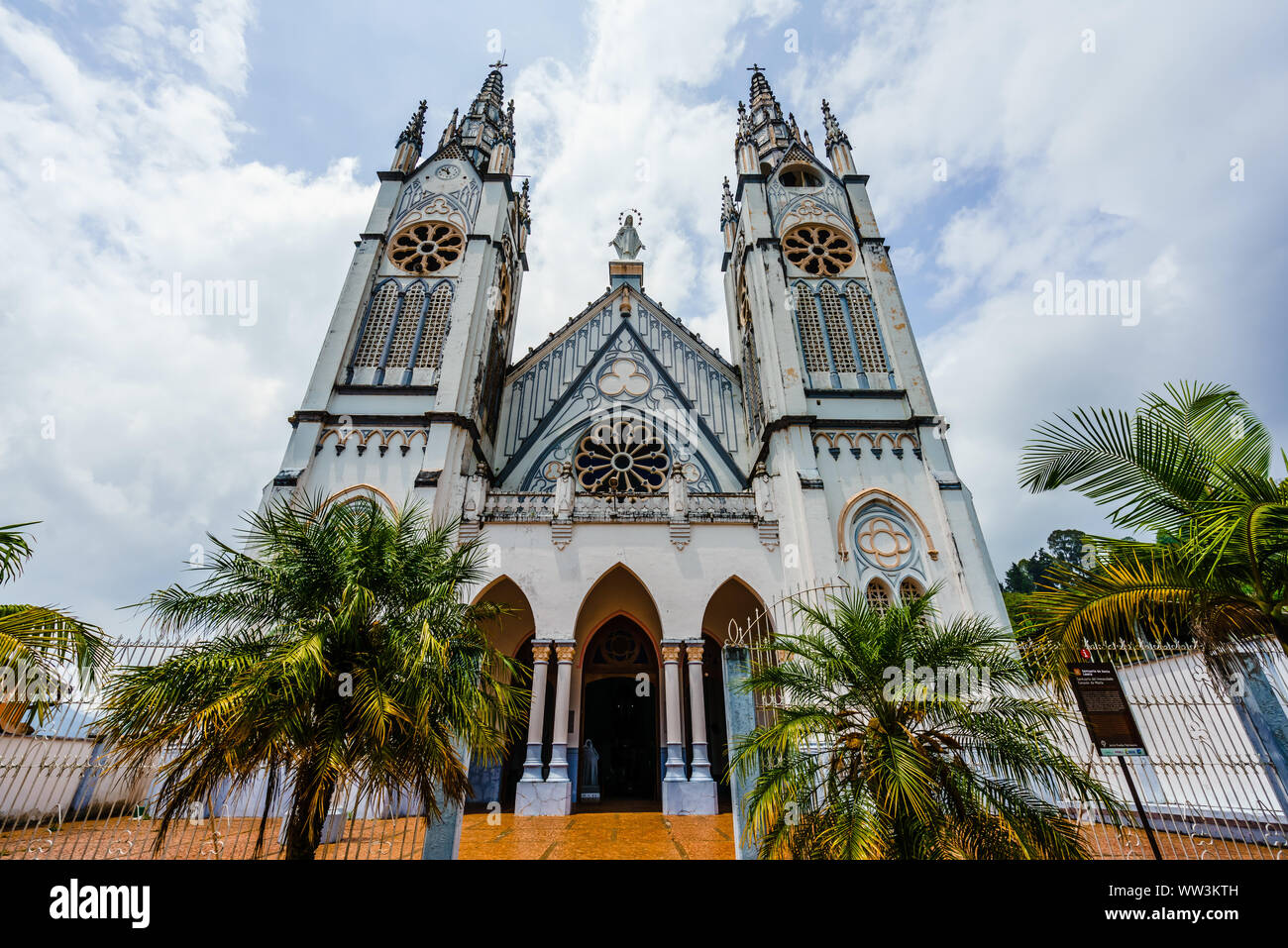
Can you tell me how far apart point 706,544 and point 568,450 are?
5.62m

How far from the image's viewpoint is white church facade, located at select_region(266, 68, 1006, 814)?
40.7 feet

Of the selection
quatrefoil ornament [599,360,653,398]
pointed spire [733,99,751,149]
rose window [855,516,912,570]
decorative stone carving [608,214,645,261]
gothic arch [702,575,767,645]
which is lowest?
gothic arch [702,575,767,645]

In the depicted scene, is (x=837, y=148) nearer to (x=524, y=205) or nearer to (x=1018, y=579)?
(x=524, y=205)

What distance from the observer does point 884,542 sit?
13141mm

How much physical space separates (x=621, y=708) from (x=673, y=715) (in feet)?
11.7

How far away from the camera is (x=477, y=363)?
15352 mm

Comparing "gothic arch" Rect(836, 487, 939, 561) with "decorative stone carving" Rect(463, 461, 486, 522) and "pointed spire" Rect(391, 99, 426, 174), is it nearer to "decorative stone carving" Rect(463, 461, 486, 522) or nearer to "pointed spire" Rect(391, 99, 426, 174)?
"decorative stone carving" Rect(463, 461, 486, 522)

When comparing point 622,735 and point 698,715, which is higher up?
point 698,715

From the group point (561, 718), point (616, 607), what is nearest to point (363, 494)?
point (616, 607)

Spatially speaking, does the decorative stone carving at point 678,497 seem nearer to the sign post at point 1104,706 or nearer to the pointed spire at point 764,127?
the sign post at point 1104,706

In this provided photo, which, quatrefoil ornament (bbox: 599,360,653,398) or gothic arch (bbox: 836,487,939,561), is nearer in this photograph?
gothic arch (bbox: 836,487,939,561)

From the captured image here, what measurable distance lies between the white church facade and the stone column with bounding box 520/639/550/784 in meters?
0.07

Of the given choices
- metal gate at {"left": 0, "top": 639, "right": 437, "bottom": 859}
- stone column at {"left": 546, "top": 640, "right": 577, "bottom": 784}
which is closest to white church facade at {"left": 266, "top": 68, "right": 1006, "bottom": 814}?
stone column at {"left": 546, "top": 640, "right": 577, "bottom": 784}
